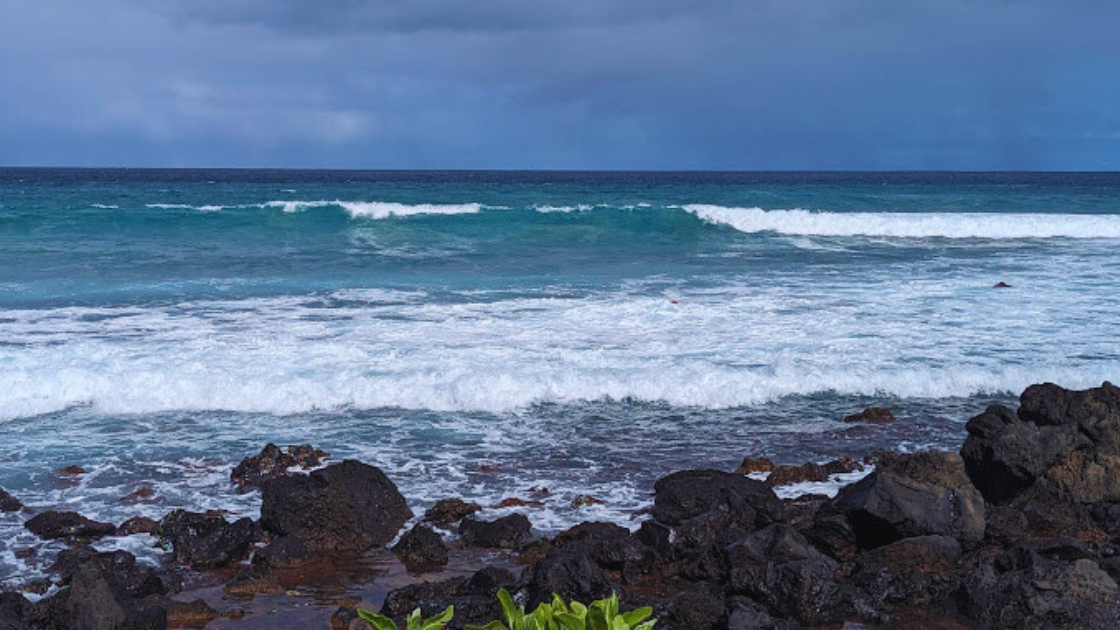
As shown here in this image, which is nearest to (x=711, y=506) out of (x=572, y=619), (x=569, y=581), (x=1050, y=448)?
(x=569, y=581)

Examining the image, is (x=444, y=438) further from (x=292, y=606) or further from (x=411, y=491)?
(x=292, y=606)

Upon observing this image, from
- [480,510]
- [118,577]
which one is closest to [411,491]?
[480,510]

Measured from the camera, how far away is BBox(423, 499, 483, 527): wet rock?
7508 millimetres

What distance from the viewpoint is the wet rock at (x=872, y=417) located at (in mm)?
10203

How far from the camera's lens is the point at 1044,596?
5668 mm

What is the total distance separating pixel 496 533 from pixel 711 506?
146 centimetres

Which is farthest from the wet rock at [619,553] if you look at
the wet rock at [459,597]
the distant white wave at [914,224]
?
the distant white wave at [914,224]

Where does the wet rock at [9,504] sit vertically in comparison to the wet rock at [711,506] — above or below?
below

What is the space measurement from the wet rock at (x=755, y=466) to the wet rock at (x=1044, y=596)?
8.26 ft

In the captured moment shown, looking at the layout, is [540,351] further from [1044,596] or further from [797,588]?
[1044,596]

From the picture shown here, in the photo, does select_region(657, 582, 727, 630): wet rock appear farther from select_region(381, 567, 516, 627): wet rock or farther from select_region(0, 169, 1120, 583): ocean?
select_region(0, 169, 1120, 583): ocean

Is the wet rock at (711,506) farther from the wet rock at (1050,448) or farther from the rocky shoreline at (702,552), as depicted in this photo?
the wet rock at (1050,448)

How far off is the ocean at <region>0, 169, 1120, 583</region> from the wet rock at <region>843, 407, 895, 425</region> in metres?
0.17

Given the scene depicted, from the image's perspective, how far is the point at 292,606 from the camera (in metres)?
6.16
